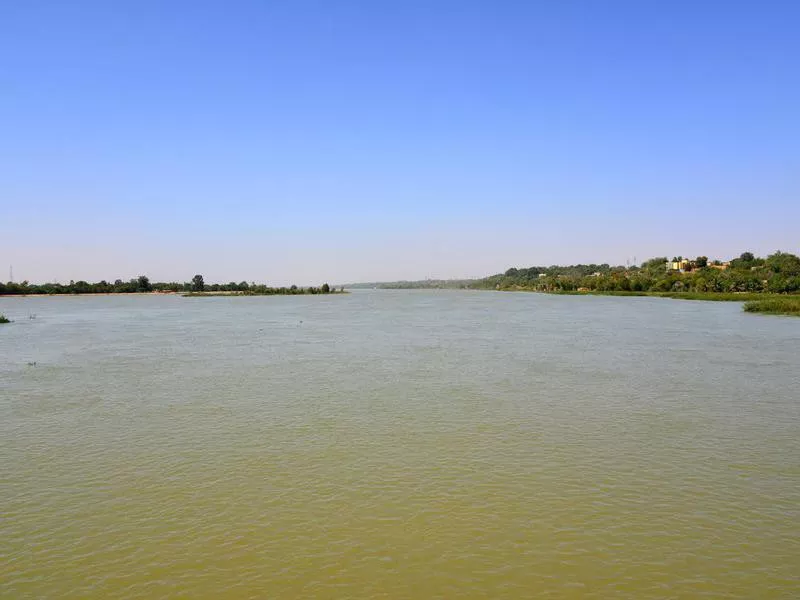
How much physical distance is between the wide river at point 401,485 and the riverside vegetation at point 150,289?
15783 cm

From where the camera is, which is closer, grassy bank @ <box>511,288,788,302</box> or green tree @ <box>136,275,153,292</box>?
grassy bank @ <box>511,288,788,302</box>

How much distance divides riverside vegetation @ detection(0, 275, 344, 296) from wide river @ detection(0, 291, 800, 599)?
15783 cm

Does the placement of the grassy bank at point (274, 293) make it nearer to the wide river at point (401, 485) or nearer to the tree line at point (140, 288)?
the tree line at point (140, 288)

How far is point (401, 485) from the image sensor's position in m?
10.6

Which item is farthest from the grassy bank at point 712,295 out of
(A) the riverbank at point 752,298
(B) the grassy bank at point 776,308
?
(B) the grassy bank at point 776,308

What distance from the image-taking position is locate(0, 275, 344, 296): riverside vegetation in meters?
157

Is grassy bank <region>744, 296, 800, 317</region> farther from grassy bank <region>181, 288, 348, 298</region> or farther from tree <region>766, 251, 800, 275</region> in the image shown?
grassy bank <region>181, 288, 348, 298</region>

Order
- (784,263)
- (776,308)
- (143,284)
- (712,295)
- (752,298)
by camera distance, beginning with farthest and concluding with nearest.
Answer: (143,284)
(784,263)
(712,295)
(752,298)
(776,308)

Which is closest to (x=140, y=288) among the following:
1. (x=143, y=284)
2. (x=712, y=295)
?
(x=143, y=284)

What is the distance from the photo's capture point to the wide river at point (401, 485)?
24.5 feet

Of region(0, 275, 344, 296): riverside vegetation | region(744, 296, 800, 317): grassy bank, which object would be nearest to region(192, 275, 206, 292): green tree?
region(0, 275, 344, 296): riverside vegetation

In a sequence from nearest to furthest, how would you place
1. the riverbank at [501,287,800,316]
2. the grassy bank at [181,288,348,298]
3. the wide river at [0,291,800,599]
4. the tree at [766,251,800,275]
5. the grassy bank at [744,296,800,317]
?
the wide river at [0,291,800,599], the grassy bank at [744,296,800,317], the riverbank at [501,287,800,316], the tree at [766,251,800,275], the grassy bank at [181,288,348,298]

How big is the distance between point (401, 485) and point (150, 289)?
630 feet

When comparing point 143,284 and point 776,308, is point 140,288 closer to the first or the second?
point 143,284
